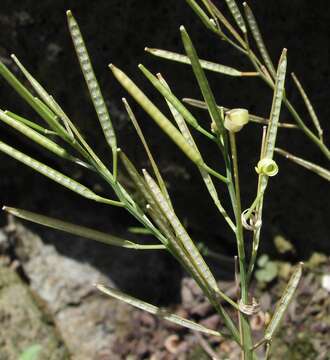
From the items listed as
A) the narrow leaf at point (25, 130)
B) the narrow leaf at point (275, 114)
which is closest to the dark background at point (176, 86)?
the narrow leaf at point (275, 114)

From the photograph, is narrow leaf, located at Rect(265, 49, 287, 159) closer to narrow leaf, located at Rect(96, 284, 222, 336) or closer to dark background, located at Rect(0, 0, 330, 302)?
narrow leaf, located at Rect(96, 284, 222, 336)

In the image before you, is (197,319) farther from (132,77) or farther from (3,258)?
(132,77)

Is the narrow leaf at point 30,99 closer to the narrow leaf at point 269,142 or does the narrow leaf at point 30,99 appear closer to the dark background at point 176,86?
the narrow leaf at point 269,142

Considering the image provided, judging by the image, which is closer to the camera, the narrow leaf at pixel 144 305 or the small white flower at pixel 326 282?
the narrow leaf at pixel 144 305

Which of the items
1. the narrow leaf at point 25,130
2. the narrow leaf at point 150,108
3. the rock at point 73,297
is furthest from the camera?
the rock at point 73,297

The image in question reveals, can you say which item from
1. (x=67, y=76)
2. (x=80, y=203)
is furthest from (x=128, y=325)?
(x=67, y=76)
